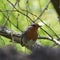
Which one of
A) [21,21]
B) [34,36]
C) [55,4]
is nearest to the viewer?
[34,36]

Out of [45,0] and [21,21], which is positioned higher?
[45,0]

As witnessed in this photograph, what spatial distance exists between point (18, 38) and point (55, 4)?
39cm

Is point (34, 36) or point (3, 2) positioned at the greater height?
point (3, 2)

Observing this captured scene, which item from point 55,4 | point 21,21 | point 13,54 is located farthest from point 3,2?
point 13,54

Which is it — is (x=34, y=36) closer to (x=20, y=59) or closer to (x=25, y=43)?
(x=25, y=43)

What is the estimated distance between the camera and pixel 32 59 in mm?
339

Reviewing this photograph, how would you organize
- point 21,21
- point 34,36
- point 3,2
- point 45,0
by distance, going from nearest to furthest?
point 34,36
point 3,2
point 21,21
point 45,0

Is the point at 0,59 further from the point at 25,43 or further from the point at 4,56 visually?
the point at 25,43

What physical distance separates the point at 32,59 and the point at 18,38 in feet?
3.65

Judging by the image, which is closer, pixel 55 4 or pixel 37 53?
pixel 37 53

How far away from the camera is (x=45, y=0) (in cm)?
265

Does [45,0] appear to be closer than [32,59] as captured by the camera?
No

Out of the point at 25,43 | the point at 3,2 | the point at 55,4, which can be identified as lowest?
the point at 25,43

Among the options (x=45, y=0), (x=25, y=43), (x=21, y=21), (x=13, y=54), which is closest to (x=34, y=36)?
(x=25, y=43)
